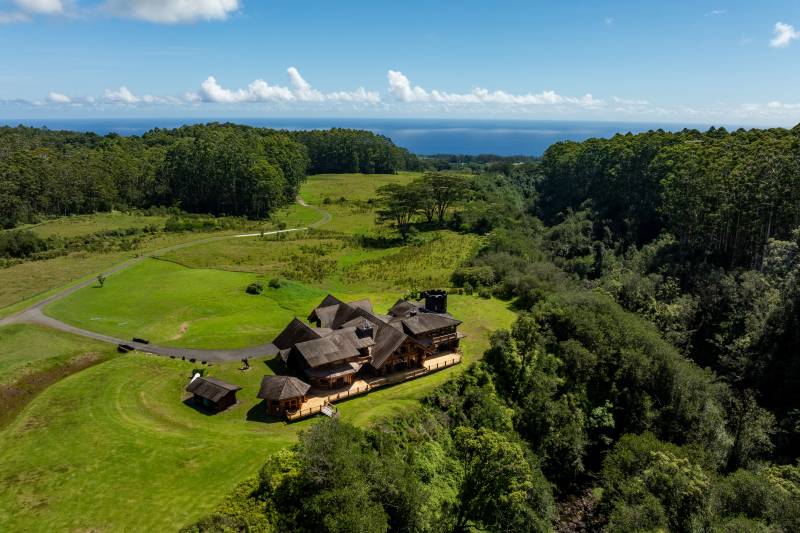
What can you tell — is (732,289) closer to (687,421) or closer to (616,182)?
(687,421)

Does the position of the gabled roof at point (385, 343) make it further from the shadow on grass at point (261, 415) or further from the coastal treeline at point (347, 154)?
the coastal treeline at point (347, 154)

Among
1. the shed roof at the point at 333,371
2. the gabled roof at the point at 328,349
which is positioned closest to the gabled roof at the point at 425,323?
the gabled roof at the point at 328,349

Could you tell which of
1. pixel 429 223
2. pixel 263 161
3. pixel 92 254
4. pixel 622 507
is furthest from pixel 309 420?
pixel 263 161

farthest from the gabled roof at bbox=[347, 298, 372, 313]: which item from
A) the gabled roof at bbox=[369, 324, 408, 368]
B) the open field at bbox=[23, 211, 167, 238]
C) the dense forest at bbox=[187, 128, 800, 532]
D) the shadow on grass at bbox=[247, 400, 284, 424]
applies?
the open field at bbox=[23, 211, 167, 238]

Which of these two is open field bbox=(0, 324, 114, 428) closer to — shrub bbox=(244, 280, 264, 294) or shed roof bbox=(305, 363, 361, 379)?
shrub bbox=(244, 280, 264, 294)

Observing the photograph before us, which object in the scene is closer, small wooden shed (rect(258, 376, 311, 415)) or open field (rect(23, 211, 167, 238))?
small wooden shed (rect(258, 376, 311, 415))

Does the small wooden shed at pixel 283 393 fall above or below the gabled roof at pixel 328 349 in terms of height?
below

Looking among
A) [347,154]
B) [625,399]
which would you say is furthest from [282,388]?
[347,154]
